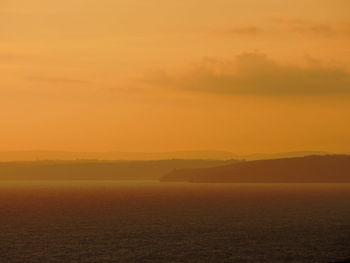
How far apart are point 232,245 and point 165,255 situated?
1610cm

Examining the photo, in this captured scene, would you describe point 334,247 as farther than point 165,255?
Yes

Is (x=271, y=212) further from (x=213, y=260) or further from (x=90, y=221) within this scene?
(x=213, y=260)

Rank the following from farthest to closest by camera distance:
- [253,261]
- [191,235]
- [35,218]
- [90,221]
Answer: [35,218], [90,221], [191,235], [253,261]

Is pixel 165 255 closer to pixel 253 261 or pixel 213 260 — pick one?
pixel 213 260

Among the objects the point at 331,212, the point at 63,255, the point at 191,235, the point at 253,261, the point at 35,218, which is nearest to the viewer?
the point at 253,261

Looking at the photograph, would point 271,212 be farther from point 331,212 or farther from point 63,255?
point 63,255

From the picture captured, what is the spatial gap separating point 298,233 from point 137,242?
3582 centimetres

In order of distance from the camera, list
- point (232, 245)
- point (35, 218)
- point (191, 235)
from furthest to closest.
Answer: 1. point (35, 218)
2. point (191, 235)
3. point (232, 245)

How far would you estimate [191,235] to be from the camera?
394 ft

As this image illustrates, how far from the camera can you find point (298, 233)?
4894 inches

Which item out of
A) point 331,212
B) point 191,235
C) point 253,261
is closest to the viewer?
point 253,261

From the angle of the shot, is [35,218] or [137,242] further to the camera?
[35,218]

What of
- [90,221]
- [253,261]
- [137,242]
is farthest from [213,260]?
[90,221]

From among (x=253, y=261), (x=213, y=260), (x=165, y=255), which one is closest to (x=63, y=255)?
(x=165, y=255)
